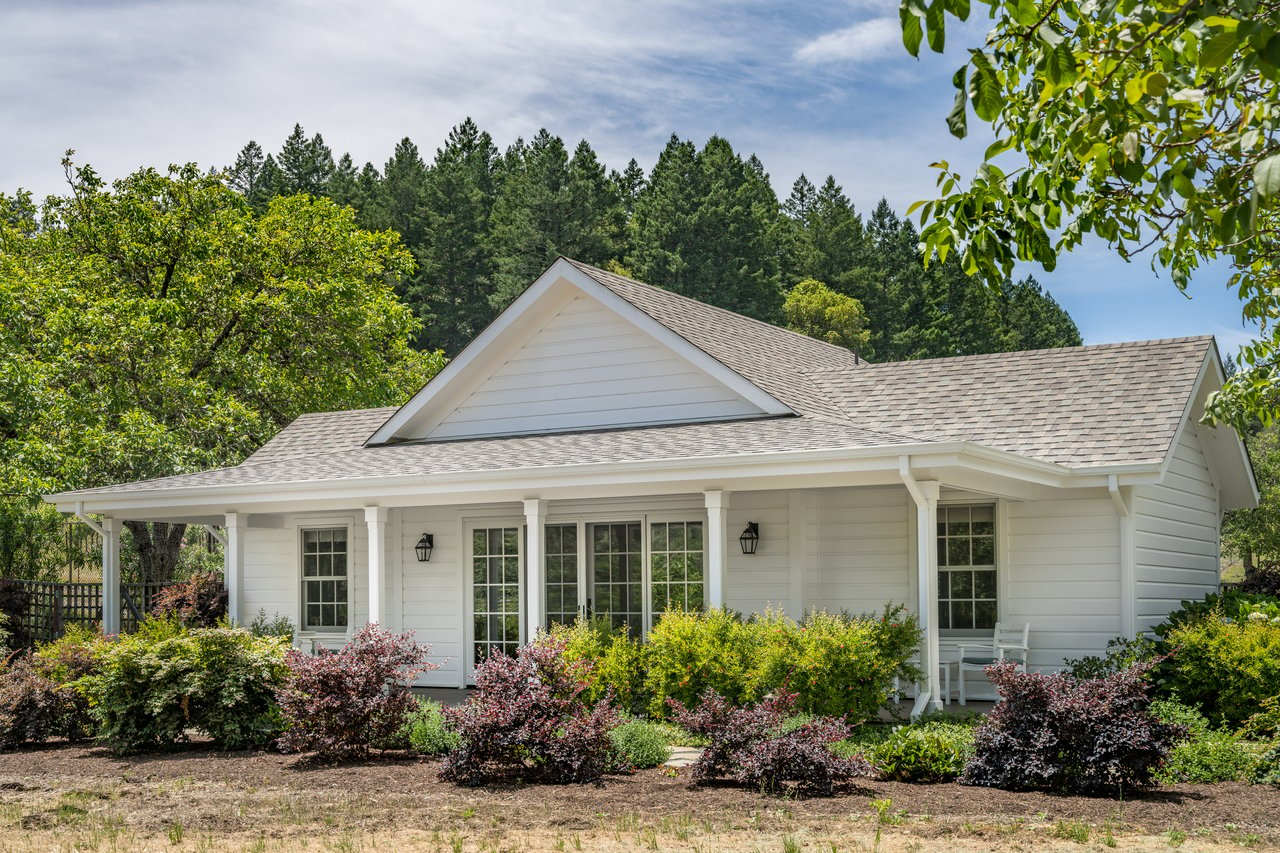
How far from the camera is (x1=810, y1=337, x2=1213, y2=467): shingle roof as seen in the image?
13.7 meters

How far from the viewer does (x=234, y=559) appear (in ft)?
54.1

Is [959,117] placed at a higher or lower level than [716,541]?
higher

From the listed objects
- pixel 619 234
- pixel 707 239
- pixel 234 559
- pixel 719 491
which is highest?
pixel 619 234

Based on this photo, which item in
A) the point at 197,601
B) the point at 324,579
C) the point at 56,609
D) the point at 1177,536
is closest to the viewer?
the point at 1177,536

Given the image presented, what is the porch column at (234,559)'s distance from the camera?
16.3m

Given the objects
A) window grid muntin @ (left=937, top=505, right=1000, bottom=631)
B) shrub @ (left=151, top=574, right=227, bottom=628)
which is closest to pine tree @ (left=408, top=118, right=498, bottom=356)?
shrub @ (left=151, top=574, right=227, bottom=628)

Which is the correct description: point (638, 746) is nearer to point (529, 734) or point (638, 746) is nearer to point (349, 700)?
point (529, 734)

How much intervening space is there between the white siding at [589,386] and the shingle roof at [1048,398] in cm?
197

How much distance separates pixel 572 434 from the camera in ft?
52.9

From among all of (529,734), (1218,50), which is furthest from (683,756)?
(1218,50)

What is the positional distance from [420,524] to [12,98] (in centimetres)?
1178

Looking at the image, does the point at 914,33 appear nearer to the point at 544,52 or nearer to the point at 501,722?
the point at 501,722

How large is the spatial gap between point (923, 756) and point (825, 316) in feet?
129

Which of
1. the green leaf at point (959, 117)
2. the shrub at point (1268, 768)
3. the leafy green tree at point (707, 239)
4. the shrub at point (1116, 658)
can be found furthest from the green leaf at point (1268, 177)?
the leafy green tree at point (707, 239)
